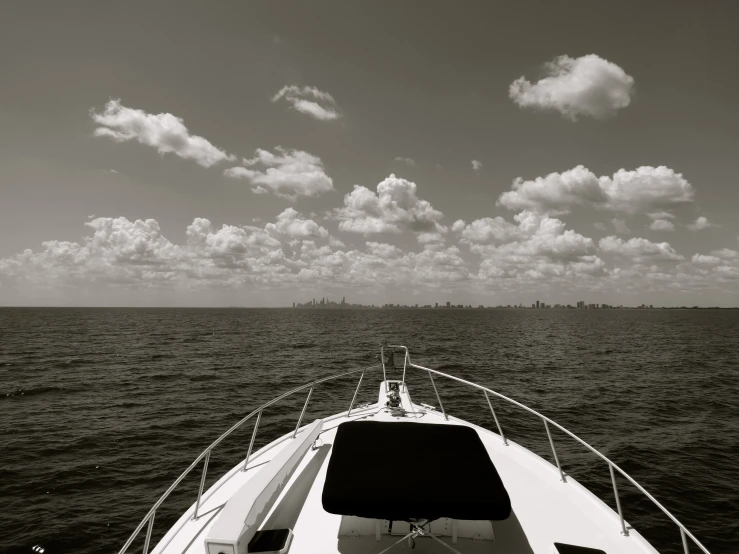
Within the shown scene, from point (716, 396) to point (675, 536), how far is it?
19.4 m

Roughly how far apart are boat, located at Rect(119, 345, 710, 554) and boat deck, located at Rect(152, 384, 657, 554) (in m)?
0.02

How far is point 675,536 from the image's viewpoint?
9438mm

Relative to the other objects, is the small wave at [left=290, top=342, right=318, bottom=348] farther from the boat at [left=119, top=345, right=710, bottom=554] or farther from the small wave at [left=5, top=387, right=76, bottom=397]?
the boat at [left=119, top=345, right=710, bottom=554]

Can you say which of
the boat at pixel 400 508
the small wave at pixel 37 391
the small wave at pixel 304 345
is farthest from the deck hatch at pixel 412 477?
the small wave at pixel 304 345

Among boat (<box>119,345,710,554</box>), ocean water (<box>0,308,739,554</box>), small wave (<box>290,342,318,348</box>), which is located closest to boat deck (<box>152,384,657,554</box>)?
boat (<box>119,345,710,554</box>)

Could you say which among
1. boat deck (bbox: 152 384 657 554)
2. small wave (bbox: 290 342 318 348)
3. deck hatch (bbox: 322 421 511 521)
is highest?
deck hatch (bbox: 322 421 511 521)

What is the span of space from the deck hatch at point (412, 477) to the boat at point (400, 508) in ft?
0.03

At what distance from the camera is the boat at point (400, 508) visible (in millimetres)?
3461

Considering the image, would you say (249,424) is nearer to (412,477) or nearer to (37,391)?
(412,477)

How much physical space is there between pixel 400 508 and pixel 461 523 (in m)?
1.58

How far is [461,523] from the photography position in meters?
4.40

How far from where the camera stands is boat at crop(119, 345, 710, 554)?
3461mm

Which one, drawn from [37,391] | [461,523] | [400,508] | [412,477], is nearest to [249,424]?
[461,523]

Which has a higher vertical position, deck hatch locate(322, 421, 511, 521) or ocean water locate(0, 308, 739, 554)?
deck hatch locate(322, 421, 511, 521)
